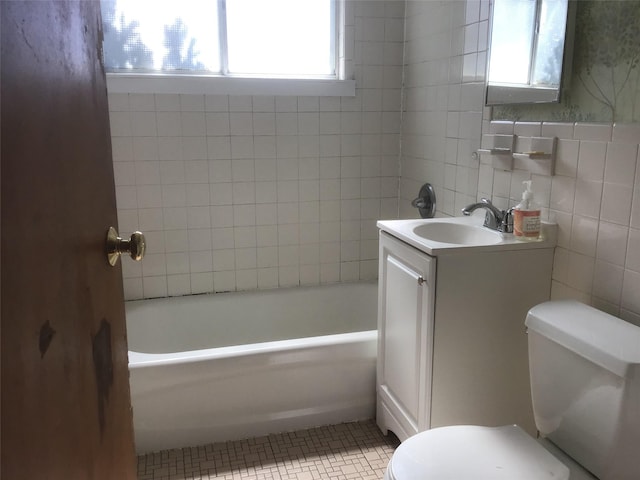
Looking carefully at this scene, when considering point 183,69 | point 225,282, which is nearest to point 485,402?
point 225,282

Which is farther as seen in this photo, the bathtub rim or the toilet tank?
the bathtub rim

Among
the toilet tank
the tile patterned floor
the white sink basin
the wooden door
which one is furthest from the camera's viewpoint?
the tile patterned floor

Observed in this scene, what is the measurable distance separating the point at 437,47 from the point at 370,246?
3.71ft

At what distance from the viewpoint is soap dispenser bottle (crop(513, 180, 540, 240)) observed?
1.81m

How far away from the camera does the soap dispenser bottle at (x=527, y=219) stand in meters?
1.81

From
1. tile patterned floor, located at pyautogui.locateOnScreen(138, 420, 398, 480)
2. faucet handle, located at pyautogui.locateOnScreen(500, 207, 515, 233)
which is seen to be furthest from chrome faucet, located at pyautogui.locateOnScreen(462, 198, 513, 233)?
tile patterned floor, located at pyautogui.locateOnScreen(138, 420, 398, 480)

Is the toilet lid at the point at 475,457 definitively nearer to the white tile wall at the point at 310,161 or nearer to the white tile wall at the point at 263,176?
the white tile wall at the point at 310,161

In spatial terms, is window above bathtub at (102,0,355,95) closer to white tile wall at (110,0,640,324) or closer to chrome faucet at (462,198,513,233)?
white tile wall at (110,0,640,324)

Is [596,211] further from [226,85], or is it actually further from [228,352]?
[226,85]

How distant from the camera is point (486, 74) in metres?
2.18

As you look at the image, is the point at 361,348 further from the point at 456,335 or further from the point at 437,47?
the point at 437,47

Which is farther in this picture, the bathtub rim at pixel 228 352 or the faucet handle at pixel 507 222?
the bathtub rim at pixel 228 352

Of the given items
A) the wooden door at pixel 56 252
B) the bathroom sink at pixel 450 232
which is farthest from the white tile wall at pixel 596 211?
the wooden door at pixel 56 252

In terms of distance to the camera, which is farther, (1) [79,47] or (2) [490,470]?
(2) [490,470]
